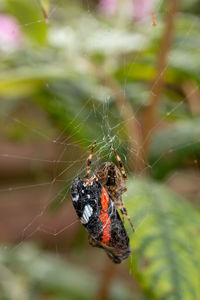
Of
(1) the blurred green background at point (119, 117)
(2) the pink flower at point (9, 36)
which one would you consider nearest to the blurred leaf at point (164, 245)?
(1) the blurred green background at point (119, 117)

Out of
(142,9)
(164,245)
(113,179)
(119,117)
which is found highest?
(142,9)

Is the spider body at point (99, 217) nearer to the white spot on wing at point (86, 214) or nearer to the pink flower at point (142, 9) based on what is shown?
the white spot on wing at point (86, 214)

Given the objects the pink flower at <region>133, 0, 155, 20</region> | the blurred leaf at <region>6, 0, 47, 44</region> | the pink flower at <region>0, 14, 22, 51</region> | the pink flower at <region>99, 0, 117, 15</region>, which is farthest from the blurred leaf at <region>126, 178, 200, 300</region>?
the pink flower at <region>99, 0, 117, 15</region>

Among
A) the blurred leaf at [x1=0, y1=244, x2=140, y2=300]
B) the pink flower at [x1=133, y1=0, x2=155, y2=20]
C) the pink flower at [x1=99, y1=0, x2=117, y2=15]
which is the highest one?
the pink flower at [x1=99, y1=0, x2=117, y2=15]

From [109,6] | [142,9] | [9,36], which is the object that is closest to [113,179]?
[9,36]

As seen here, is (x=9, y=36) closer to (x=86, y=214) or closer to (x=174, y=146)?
(x=174, y=146)

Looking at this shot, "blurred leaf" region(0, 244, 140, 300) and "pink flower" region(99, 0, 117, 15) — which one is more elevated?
"pink flower" region(99, 0, 117, 15)

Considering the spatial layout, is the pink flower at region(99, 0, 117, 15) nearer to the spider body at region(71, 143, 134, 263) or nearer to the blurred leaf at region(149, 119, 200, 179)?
the blurred leaf at region(149, 119, 200, 179)
